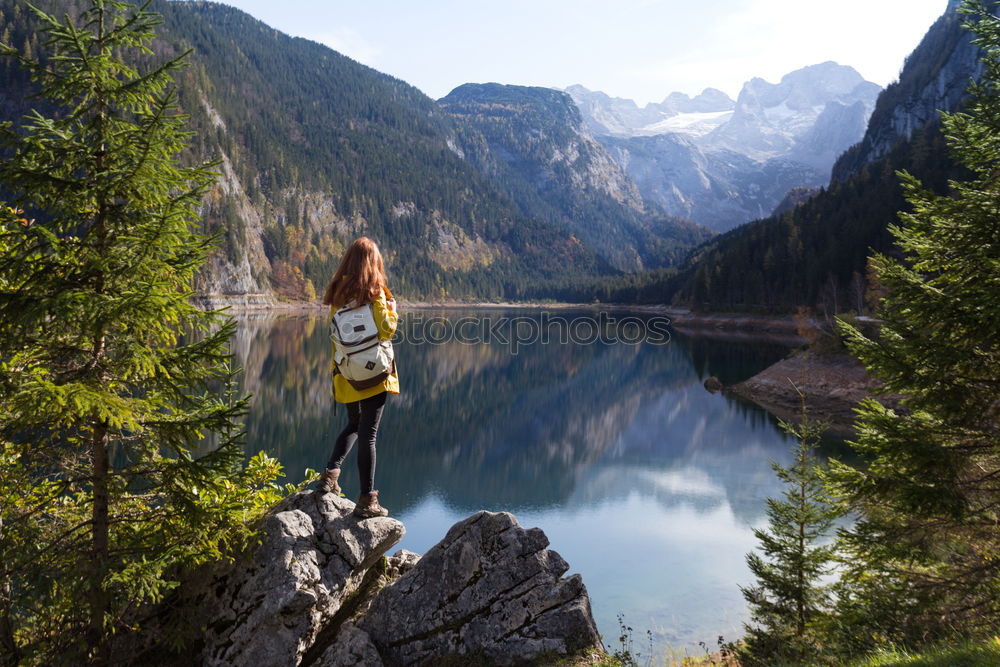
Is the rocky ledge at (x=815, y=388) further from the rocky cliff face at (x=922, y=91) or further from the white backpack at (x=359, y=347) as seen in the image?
the rocky cliff face at (x=922, y=91)

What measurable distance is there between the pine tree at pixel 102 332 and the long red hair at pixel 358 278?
1383 mm

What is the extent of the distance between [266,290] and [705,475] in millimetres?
137906

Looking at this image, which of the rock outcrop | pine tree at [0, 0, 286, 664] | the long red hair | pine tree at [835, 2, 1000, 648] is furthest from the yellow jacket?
pine tree at [835, 2, 1000, 648]

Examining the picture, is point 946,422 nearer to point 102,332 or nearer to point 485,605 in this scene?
point 485,605

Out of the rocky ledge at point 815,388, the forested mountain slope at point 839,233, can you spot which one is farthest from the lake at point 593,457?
the forested mountain slope at point 839,233

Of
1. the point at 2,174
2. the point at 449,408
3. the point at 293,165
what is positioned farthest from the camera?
the point at 293,165

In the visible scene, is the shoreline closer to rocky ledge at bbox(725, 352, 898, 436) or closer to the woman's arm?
rocky ledge at bbox(725, 352, 898, 436)

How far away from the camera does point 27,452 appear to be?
5379 mm

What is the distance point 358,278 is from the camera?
6.30 m

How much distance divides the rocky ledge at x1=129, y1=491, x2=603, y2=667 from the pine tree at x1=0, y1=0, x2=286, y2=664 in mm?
698

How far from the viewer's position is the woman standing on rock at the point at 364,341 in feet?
20.4

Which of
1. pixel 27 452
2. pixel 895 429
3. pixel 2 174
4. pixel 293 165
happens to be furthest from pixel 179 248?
pixel 293 165

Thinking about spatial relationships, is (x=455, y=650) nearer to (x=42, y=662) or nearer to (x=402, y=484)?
(x=42, y=662)

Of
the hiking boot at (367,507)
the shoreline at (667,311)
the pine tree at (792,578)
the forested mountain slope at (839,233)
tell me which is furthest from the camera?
the shoreline at (667,311)
